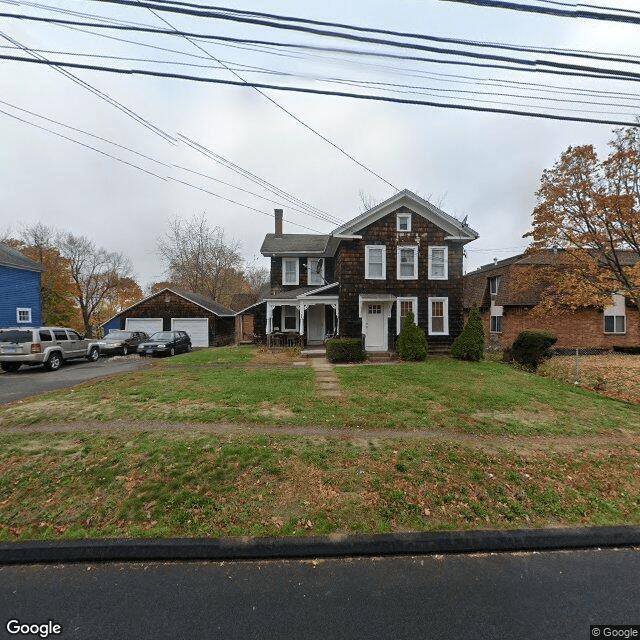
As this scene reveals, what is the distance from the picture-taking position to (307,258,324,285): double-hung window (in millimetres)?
20484

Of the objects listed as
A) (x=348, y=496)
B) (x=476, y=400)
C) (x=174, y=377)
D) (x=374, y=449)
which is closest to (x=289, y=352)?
(x=174, y=377)

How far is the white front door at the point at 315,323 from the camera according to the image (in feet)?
62.5

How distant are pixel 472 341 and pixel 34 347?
1730cm

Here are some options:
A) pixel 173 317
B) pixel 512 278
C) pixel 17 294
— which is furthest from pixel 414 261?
pixel 17 294

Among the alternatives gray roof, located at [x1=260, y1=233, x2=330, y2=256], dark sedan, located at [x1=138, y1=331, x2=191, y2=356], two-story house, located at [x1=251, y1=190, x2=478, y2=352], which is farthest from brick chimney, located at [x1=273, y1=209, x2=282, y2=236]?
dark sedan, located at [x1=138, y1=331, x2=191, y2=356]

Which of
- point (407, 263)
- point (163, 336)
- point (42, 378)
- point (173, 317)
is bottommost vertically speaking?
point (42, 378)

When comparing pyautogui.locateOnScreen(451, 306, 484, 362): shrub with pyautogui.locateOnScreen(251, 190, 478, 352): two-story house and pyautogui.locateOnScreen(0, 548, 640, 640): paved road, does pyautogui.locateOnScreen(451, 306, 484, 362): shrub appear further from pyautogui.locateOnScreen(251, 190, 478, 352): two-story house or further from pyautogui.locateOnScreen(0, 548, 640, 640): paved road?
pyautogui.locateOnScreen(0, 548, 640, 640): paved road

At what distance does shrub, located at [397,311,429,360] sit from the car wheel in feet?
45.9

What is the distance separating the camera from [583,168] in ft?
37.5

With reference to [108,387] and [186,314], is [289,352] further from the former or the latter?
[186,314]

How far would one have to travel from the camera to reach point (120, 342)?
1820 centimetres

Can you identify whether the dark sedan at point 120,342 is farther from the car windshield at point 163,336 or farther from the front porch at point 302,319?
the front porch at point 302,319

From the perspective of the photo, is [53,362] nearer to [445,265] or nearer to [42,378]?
[42,378]

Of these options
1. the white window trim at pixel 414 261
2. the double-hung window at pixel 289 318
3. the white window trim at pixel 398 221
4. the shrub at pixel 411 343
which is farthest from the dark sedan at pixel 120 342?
the white window trim at pixel 398 221
